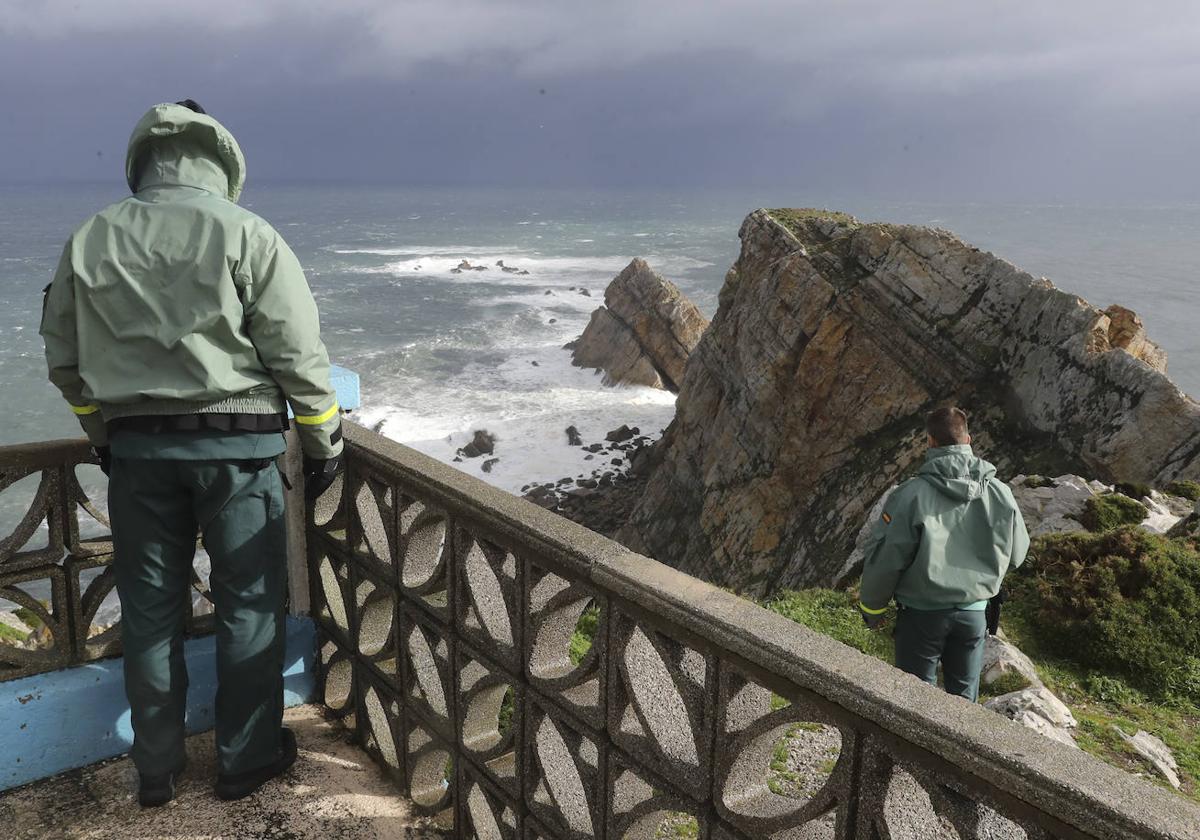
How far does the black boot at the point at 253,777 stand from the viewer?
3.65m

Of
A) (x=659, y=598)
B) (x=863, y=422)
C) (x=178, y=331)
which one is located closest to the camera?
(x=659, y=598)

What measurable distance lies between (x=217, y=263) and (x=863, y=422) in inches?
828

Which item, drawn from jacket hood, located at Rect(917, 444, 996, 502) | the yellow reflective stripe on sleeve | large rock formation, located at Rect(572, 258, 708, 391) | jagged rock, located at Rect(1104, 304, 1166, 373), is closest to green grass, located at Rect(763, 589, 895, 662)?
jacket hood, located at Rect(917, 444, 996, 502)

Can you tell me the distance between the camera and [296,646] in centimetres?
441

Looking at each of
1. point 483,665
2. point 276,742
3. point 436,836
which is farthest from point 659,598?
point 276,742

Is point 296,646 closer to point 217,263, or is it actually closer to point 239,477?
point 239,477

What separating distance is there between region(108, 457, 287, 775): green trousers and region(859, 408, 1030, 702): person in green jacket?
3106 millimetres

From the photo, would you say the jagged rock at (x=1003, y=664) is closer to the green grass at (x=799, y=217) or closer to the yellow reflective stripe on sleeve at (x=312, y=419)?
the yellow reflective stripe on sleeve at (x=312, y=419)

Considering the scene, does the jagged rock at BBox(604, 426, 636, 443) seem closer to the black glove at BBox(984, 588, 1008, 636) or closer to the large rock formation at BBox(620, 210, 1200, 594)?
the large rock formation at BBox(620, 210, 1200, 594)

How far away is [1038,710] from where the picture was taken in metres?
6.20

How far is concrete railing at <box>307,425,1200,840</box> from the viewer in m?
1.78

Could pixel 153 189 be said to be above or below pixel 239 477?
above

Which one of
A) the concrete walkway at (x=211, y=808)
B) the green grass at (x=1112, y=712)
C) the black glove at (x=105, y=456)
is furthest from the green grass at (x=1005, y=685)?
the black glove at (x=105, y=456)

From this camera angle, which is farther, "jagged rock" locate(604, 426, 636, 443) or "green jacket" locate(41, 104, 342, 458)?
"jagged rock" locate(604, 426, 636, 443)
